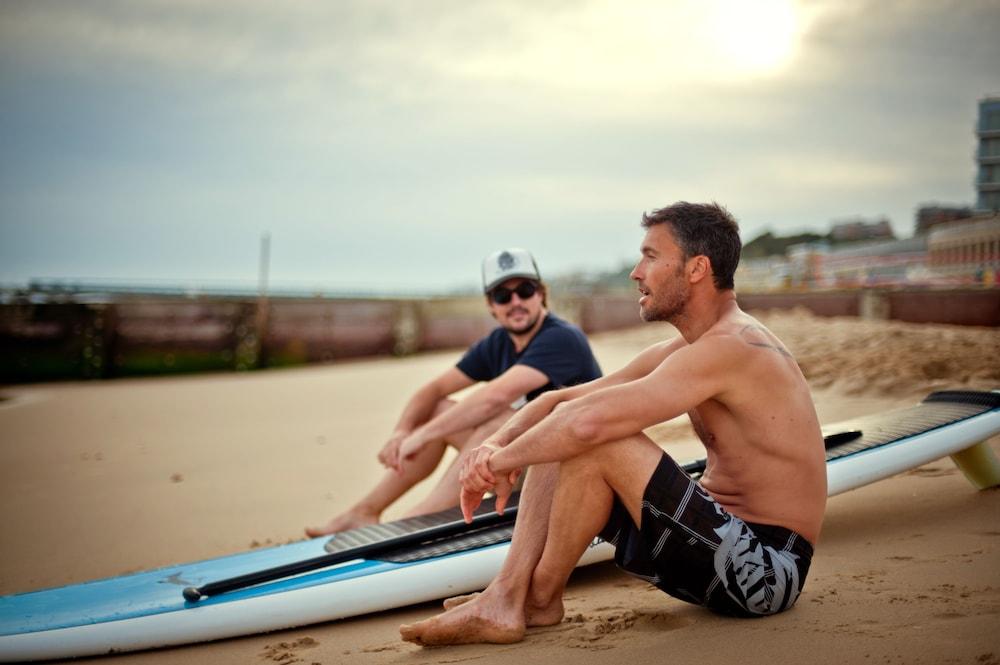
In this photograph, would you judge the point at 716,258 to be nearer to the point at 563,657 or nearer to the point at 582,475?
the point at 582,475

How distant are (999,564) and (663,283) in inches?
66.9

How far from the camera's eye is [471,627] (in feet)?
9.41

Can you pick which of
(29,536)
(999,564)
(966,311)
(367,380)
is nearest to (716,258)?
(999,564)

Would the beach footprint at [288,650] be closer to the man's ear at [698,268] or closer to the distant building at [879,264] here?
the man's ear at [698,268]

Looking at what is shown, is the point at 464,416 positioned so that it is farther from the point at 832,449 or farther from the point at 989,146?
the point at 989,146

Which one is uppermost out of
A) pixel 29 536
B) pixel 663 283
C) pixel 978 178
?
pixel 978 178

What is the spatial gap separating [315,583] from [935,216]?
69.1 feet

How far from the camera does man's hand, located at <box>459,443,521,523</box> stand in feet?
9.97

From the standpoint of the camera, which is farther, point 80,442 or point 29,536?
point 80,442

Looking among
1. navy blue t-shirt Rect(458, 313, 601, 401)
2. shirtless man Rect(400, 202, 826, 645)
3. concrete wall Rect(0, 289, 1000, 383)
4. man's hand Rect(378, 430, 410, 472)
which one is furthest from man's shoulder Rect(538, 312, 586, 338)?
concrete wall Rect(0, 289, 1000, 383)

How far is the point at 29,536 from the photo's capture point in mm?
5797

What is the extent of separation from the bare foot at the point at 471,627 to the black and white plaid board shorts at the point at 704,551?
437 mm

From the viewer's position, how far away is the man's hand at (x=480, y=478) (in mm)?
3039

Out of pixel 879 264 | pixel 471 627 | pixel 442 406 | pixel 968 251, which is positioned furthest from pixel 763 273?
pixel 471 627
